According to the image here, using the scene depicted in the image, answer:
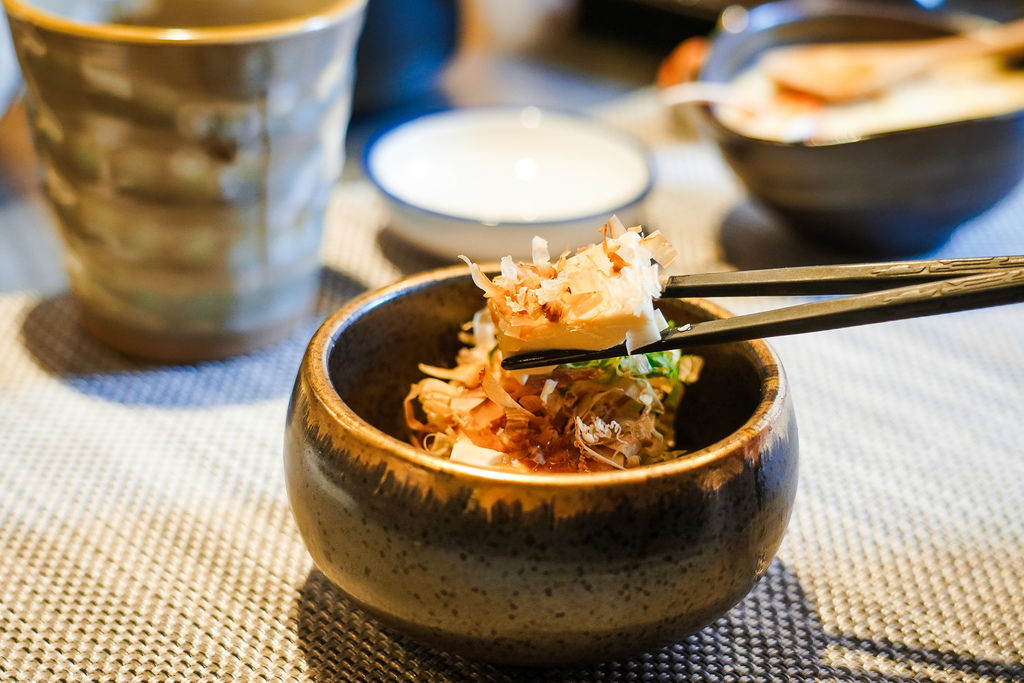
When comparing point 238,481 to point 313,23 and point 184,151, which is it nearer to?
point 184,151

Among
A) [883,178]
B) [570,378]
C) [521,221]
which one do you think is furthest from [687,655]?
[883,178]

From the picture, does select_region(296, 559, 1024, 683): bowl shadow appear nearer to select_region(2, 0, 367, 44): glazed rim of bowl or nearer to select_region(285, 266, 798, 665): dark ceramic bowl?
select_region(285, 266, 798, 665): dark ceramic bowl

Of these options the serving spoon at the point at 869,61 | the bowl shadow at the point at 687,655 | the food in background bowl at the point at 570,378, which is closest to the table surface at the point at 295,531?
the bowl shadow at the point at 687,655

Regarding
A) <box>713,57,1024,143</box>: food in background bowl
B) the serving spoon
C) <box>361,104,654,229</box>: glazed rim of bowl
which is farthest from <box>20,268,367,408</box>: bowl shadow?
the serving spoon

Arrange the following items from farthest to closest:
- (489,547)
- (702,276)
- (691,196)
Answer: (691,196) < (702,276) < (489,547)

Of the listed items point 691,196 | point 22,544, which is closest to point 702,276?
point 22,544

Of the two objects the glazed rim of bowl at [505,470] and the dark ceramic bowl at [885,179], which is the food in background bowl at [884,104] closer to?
the dark ceramic bowl at [885,179]
